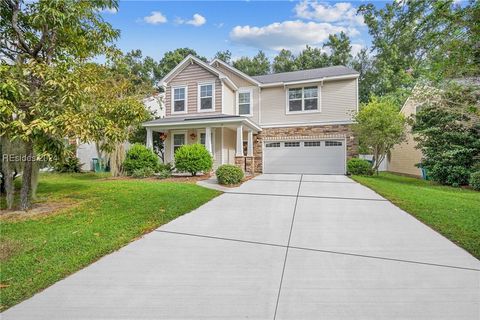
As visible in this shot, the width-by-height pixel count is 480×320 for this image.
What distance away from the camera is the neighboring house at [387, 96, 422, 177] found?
17.3 metres

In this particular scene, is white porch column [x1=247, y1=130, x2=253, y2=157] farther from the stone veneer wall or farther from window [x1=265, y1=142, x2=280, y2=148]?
window [x1=265, y1=142, x2=280, y2=148]

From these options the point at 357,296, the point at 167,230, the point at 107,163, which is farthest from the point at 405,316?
the point at 107,163

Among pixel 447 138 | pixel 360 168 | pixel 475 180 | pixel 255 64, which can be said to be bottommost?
pixel 475 180

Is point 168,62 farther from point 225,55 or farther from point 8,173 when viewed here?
point 8,173

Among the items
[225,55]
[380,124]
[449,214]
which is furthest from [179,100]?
[225,55]

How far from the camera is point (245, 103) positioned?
1834 centimetres

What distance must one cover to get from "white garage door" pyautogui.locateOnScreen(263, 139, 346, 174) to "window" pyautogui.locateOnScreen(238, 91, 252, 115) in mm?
2491

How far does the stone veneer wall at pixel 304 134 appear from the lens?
16281mm

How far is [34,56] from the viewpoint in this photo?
636cm

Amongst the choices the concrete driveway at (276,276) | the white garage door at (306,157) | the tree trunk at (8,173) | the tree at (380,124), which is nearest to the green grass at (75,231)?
the concrete driveway at (276,276)

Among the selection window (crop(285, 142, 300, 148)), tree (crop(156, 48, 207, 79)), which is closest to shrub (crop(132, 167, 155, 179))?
window (crop(285, 142, 300, 148))

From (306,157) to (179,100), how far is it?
8.48 meters

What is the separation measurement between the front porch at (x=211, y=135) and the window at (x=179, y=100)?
46.9 inches

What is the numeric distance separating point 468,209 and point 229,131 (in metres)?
12.6
